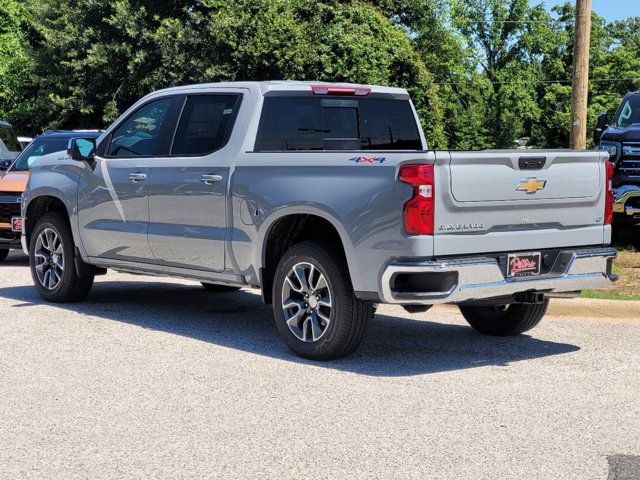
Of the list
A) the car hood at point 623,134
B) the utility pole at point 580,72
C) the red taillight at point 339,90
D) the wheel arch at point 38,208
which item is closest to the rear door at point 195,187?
the red taillight at point 339,90

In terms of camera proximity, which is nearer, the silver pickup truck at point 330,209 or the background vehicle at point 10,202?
the silver pickup truck at point 330,209

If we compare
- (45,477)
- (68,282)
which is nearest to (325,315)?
(45,477)

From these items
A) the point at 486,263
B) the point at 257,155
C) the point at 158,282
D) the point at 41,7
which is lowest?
the point at 158,282

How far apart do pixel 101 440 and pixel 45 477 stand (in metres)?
0.61

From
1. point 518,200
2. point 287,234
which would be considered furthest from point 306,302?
point 518,200

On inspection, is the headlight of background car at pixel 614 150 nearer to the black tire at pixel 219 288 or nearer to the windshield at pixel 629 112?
the windshield at pixel 629 112

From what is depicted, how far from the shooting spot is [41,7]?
120 feet

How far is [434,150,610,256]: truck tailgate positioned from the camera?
6613 mm

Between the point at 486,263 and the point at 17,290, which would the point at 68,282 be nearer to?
the point at 17,290

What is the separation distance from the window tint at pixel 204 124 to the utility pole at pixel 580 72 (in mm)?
6225

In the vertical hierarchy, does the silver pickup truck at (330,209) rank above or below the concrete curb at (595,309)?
above

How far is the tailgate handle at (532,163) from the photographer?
6906mm

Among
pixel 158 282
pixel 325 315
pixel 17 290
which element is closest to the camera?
pixel 325 315

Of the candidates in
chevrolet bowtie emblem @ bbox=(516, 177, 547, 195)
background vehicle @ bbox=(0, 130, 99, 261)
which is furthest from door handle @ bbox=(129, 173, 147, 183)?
background vehicle @ bbox=(0, 130, 99, 261)
